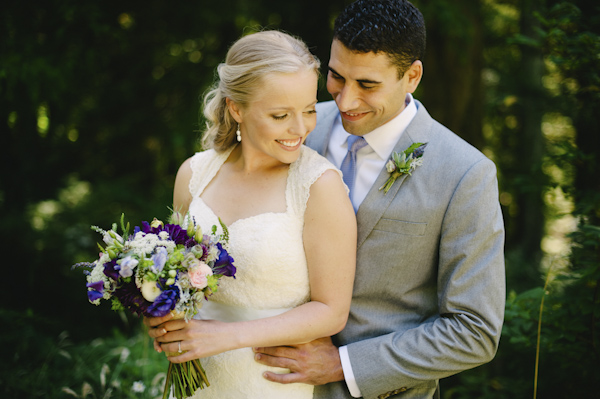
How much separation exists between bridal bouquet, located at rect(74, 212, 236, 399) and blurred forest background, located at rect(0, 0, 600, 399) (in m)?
1.44

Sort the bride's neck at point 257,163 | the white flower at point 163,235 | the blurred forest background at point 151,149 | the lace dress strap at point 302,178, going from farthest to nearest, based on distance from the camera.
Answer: the blurred forest background at point 151,149, the bride's neck at point 257,163, the lace dress strap at point 302,178, the white flower at point 163,235

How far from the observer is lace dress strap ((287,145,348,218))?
2.21m

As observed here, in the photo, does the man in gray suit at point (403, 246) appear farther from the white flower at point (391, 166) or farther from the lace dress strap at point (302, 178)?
the lace dress strap at point (302, 178)

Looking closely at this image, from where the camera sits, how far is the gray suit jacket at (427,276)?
7.11 ft

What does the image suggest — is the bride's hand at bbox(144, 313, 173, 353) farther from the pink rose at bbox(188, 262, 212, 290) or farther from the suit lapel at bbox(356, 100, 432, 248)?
the suit lapel at bbox(356, 100, 432, 248)

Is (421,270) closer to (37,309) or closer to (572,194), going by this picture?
(572,194)

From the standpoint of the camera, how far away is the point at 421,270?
2.31 meters

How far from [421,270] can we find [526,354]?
141 centimetres

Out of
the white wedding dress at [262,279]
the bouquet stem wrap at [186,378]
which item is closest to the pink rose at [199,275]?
the white wedding dress at [262,279]

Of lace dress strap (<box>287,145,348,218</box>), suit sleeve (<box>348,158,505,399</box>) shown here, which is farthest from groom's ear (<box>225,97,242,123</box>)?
suit sleeve (<box>348,158,505,399</box>)

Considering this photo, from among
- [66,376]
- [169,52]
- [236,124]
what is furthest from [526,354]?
[169,52]

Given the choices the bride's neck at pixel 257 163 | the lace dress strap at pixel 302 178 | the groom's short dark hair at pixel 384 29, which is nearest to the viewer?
the lace dress strap at pixel 302 178

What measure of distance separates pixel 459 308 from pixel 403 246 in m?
0.36

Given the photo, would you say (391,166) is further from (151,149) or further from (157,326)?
(151,149)
